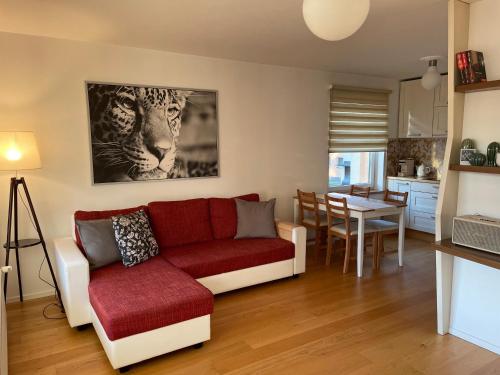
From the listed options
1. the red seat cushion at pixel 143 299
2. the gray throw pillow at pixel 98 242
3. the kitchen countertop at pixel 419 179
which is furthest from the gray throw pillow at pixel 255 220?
the kitchen countertop at pixel 419 179

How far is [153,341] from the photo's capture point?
2.31 m

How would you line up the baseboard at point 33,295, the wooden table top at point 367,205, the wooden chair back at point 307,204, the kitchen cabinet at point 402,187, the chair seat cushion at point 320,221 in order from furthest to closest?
the kitchen cabinet at point 402,187
the chair seat cushion at point 320,221
the wooden chair back at point 307,204
the wooden table top at point 367,205
the baseboard at point 33,295

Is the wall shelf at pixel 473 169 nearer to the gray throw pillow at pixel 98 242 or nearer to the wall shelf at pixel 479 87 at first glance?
the wall shelf at pixel 479 87

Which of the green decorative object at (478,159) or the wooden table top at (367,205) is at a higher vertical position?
the green decorative object at (478,159)

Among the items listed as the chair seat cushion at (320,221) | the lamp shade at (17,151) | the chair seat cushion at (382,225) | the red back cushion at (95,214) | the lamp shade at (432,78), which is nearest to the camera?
the lamp shade at (17,151)

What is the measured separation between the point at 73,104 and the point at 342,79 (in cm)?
336

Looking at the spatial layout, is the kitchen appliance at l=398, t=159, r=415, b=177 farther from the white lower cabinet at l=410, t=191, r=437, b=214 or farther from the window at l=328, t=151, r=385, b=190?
the white lower cabinet at l=410, t=191, r=437, b=214

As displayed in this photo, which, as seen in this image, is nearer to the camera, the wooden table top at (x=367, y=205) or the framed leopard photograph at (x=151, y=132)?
the framed leopard photograph at (x=151, y=132)

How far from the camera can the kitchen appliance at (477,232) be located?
2.21 metres

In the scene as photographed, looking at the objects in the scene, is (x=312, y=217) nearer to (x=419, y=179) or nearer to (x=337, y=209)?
(x=337, y=209)

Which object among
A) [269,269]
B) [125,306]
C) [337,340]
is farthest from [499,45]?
[125,306]

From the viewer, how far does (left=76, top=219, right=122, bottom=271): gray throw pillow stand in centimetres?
294

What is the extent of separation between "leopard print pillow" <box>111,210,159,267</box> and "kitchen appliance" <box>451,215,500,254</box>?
7.76 ft

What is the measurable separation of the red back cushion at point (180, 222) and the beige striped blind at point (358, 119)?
2.15 metres
